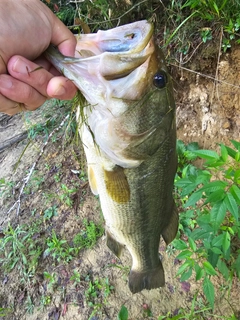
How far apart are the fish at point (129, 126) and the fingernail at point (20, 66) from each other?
0.12m

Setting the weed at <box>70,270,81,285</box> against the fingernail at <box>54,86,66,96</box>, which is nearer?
the fingernail at <box>54,86,66,96</box>

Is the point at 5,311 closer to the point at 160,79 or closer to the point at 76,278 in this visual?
the point at 76,278

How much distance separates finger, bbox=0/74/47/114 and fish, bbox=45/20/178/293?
6.8 inches

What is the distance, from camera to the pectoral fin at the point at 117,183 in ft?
5.58

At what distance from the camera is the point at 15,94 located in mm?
1489

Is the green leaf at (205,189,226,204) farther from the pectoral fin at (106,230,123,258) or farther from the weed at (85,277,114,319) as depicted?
the weed at (85,277,114,319)

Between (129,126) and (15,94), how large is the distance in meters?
0.52

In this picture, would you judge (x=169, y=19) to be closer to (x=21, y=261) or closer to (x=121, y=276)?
(x=121, y=276)

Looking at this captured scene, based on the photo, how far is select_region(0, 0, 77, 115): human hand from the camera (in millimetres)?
1417

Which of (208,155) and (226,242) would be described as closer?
(208,155)

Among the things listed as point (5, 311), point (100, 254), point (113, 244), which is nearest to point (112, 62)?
point (113, 244)

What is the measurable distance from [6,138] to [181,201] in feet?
10.0

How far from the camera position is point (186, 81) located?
3.18 m

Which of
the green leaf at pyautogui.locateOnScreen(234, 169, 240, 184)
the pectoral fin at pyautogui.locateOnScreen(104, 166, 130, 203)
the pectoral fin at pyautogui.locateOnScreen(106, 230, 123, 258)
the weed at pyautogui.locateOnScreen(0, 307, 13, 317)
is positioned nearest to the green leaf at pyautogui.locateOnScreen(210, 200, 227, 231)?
the green leaf at pyautogui.locateOnScreen(234, 169, 240, 184)
